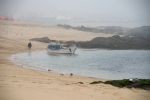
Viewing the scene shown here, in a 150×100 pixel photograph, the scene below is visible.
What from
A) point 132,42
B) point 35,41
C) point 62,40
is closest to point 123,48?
point 132,42

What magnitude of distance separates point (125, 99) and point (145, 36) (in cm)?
1556

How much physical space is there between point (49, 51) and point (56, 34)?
7.45 metres

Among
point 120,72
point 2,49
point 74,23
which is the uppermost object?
point 74,23

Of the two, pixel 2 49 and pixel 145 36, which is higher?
pixel 145 36

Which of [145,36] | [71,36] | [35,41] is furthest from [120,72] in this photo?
[71,36]

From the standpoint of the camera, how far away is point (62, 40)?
2033 cm

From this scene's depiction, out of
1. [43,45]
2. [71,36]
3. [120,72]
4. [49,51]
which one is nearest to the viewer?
[120,72]

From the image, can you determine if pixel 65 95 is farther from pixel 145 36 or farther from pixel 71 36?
pixel 71 36

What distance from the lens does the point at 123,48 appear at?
18344 mm

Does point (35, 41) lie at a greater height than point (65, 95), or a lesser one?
greater

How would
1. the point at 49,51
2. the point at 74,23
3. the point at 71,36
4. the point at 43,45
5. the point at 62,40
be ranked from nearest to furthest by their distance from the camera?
the point at 49,51, the point at 43,45, the point at 62,40, the point at 71,36, the point at 74,23

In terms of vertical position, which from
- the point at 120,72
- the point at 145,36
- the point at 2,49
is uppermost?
the point at 145,36

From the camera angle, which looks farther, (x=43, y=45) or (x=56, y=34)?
(x=56, y=34)

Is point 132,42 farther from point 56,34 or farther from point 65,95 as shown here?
point 65,95
